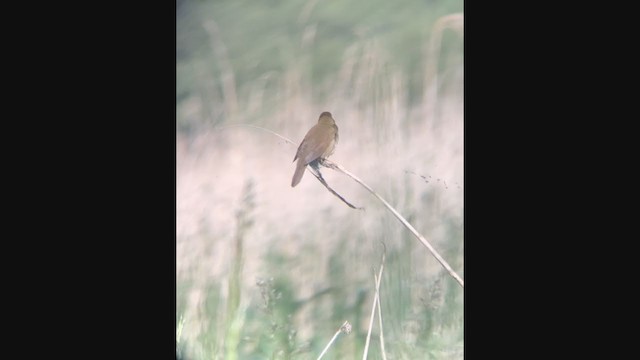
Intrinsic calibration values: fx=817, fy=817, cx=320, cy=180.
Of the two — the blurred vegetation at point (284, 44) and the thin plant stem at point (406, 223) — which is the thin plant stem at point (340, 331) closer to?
the thin plant stem at point (406, 223)

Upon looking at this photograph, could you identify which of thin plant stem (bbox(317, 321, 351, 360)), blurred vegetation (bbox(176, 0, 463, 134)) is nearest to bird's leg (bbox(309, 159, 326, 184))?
blurred vegetation (bbox(176, 0, 463, 134))

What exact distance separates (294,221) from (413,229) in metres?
0.42

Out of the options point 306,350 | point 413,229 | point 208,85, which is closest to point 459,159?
point 413,229

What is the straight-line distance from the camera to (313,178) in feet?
8.54

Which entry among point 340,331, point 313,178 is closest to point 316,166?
point 313,178

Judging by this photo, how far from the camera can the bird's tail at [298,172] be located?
262 cm

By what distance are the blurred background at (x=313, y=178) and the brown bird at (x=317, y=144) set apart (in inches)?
1.1

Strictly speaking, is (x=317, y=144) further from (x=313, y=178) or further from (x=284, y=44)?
(x=284, y=44)

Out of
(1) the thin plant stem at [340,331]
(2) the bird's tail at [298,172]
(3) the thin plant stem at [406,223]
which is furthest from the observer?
(2) the bird's tail at [298,172]

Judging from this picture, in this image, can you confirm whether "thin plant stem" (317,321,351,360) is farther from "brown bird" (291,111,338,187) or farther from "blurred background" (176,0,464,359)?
"brown bird" (291,111,338,187)

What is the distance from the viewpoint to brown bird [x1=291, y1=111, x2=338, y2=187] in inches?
101

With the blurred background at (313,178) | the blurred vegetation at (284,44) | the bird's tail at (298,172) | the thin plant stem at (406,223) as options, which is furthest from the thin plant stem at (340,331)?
the blurred vegetation at (284,44)
